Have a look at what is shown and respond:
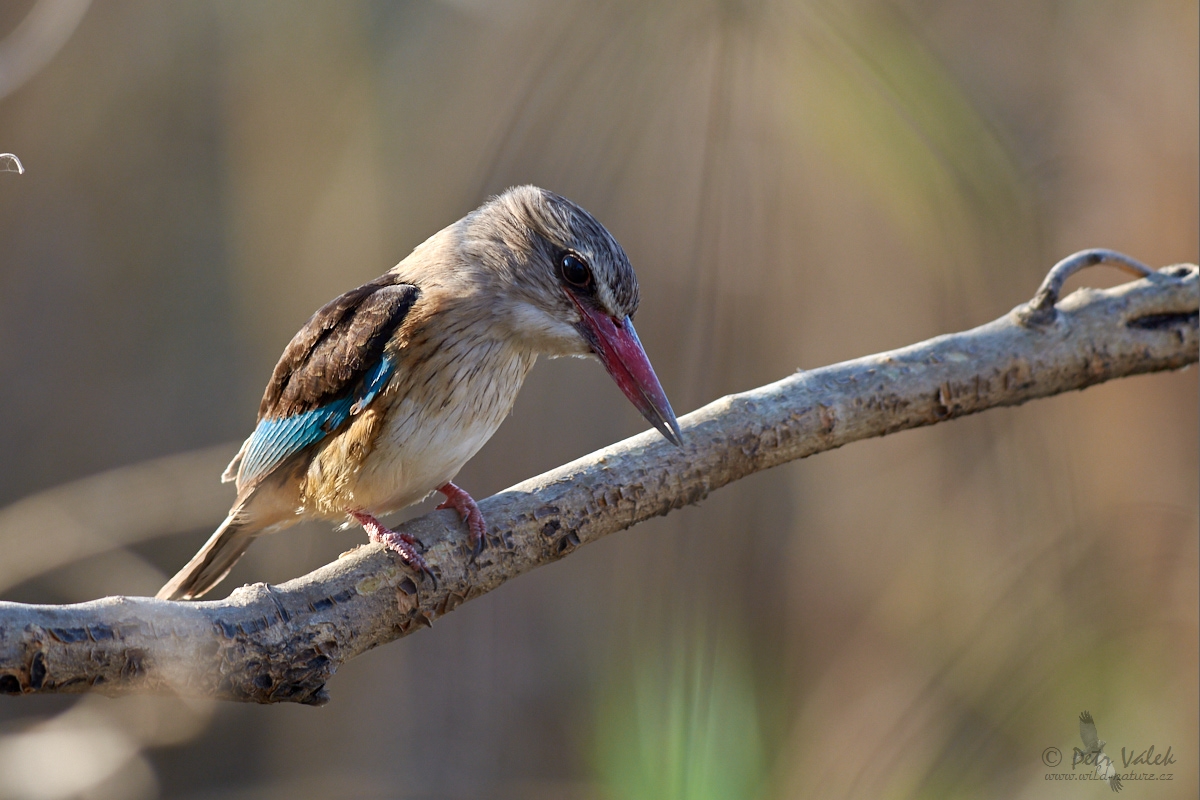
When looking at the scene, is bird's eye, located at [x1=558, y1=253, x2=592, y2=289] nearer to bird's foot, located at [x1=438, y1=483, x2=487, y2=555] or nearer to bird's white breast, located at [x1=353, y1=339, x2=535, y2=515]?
bird's white breast, located at [x1=353, y1=339, x2=535, y2=515]

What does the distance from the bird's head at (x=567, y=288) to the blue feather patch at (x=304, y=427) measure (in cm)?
22

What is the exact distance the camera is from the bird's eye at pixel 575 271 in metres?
1.37

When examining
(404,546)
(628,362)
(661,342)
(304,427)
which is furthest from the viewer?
(661,342)

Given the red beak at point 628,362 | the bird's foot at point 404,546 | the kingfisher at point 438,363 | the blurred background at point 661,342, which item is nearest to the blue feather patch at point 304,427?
the kingfisher at point 438,363

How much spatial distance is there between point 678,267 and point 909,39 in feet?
2.75

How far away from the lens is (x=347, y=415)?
1.41 m

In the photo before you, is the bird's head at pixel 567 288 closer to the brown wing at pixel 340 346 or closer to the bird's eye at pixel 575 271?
the bird's eye at pixel 575 271

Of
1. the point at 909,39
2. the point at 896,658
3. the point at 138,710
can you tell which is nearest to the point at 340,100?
the point at 909,39

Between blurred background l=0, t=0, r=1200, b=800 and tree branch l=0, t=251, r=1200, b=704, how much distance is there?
58 centimetres

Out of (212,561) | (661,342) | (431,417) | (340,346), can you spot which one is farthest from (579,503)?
(661,342)

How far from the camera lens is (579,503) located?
50.8 inches

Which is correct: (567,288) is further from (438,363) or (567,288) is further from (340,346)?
(340,346)

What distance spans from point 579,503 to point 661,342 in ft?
4.24

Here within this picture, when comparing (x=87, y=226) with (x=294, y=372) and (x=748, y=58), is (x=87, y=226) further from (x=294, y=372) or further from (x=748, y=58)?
(x=748, y=58)
